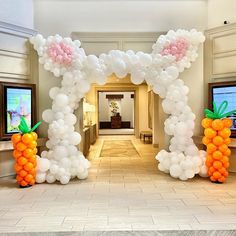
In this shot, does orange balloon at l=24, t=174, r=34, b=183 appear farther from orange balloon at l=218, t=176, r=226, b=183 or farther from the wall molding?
orange balloon at l=218, t=176, r=226, b=183

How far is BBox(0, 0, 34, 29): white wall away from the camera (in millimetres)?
5262

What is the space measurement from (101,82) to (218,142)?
2.41 metres

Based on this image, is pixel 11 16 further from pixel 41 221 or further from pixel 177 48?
pixel 41 221

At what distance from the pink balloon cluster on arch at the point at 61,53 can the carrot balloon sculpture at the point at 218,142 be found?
2.79m

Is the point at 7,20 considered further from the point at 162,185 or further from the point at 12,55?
the point at 162,185

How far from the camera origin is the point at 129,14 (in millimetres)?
5898

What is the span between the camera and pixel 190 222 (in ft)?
10.4

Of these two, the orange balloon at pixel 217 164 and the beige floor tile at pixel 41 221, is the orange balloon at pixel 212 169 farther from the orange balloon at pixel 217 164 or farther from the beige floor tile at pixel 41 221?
the beige floor tile at pixel 41 221

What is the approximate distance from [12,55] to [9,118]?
1271 mm

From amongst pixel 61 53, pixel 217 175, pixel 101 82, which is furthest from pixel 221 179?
pixel 61 53

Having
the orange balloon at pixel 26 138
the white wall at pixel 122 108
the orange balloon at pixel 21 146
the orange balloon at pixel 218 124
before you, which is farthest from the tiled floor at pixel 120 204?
the white wall at pixel 122 108

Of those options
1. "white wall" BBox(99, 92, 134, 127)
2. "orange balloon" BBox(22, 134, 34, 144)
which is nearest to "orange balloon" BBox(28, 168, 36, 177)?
"orange balloon" BBox(22, 134, 34, 144)

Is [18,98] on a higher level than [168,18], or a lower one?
lower

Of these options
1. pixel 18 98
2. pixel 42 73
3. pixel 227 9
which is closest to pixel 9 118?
pixel 18 98
